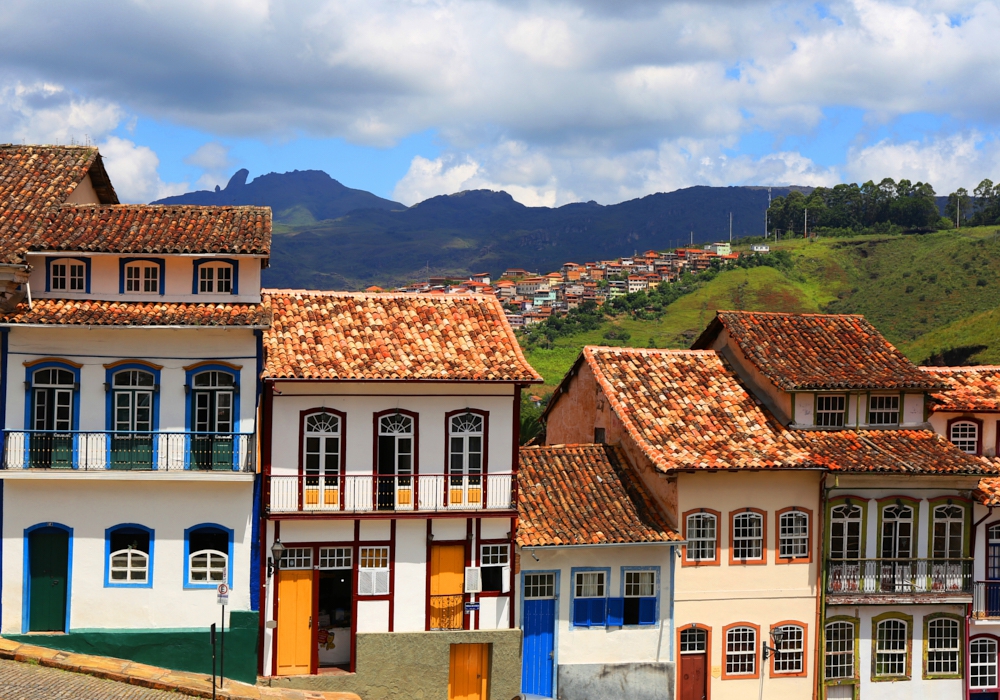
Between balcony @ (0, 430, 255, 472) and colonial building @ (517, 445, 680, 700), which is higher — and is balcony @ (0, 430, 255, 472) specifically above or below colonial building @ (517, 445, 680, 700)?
above

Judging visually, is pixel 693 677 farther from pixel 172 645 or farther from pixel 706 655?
pixel 172 645

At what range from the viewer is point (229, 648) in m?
22.2

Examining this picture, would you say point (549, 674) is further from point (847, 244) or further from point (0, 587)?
point (847, 244)

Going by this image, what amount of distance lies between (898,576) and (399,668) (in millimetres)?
12467

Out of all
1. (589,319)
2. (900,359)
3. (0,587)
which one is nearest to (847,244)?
(589,319)

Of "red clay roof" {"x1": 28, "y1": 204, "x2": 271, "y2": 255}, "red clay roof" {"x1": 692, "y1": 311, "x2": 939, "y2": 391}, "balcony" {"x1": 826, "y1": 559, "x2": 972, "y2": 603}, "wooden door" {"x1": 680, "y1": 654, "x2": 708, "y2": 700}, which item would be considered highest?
"red clay roof" {"x1": 28, "y1": 204, "x2": 271, "y2": 255}

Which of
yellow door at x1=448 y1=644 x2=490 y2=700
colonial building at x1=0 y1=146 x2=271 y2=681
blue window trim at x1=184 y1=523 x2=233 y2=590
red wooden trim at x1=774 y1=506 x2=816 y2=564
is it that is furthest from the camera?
red wooden trim at x1=774 y1=506 x2=816 y2=564

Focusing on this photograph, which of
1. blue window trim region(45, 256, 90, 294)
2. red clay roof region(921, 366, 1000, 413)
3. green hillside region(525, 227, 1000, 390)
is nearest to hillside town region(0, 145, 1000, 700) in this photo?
blue window trim region(45, 256, 90, 294)

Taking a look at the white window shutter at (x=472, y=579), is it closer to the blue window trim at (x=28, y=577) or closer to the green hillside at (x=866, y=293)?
the blue window trim at (x=28, y=577)

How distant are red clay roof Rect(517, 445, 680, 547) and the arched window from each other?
8430 mm

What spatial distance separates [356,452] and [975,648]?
16.8 metres

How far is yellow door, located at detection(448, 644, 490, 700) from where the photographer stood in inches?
944

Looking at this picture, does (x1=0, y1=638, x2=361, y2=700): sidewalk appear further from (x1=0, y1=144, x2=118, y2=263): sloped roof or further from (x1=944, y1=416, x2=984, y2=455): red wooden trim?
(x1=944, y1=416, x2=984, y2=455): red wooden trim

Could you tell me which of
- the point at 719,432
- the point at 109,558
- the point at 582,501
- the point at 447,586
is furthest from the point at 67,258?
the point at 719,432
